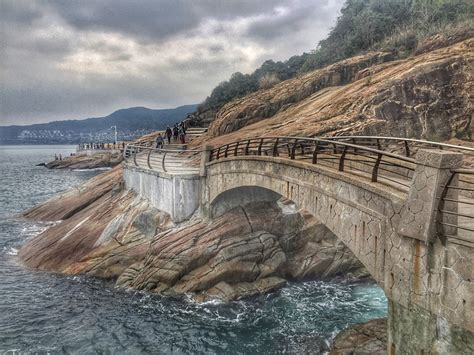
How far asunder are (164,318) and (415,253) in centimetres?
1209

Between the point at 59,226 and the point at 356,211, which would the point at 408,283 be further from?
the point at 59,226

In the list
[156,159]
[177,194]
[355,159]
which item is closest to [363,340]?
[355,159]

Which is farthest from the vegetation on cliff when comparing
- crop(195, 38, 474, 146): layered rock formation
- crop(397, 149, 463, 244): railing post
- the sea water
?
crop(397, 149, 463, 244): railing post

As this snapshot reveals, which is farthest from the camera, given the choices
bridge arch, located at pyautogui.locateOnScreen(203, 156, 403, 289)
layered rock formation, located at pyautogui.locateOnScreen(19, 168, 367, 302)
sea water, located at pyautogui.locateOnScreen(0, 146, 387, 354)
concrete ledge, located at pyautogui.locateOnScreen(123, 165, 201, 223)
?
concrete ledge, located at pyautogui.locateOnScreen(123, 165, 201, 223)

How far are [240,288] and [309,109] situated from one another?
1595 centimetres

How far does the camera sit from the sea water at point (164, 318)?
49.2 feet

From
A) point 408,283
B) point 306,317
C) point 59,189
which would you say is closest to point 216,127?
point 306,317

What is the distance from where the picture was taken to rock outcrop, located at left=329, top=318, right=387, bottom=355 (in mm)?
12633

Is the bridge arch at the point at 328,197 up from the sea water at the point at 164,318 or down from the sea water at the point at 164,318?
up

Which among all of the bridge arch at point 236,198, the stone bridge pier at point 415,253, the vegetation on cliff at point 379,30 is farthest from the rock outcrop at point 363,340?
the vegetation on cliff at point 379,30

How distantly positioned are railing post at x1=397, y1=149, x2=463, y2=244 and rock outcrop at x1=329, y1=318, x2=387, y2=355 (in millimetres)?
5811

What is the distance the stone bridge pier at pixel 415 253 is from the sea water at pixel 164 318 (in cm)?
586

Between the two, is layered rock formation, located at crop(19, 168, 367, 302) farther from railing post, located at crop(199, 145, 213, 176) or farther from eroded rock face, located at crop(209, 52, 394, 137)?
eroded rock face, located at crop(209, 52, 394, 137)

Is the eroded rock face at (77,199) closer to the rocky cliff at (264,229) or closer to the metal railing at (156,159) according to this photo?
the metal railing at (156,159)
